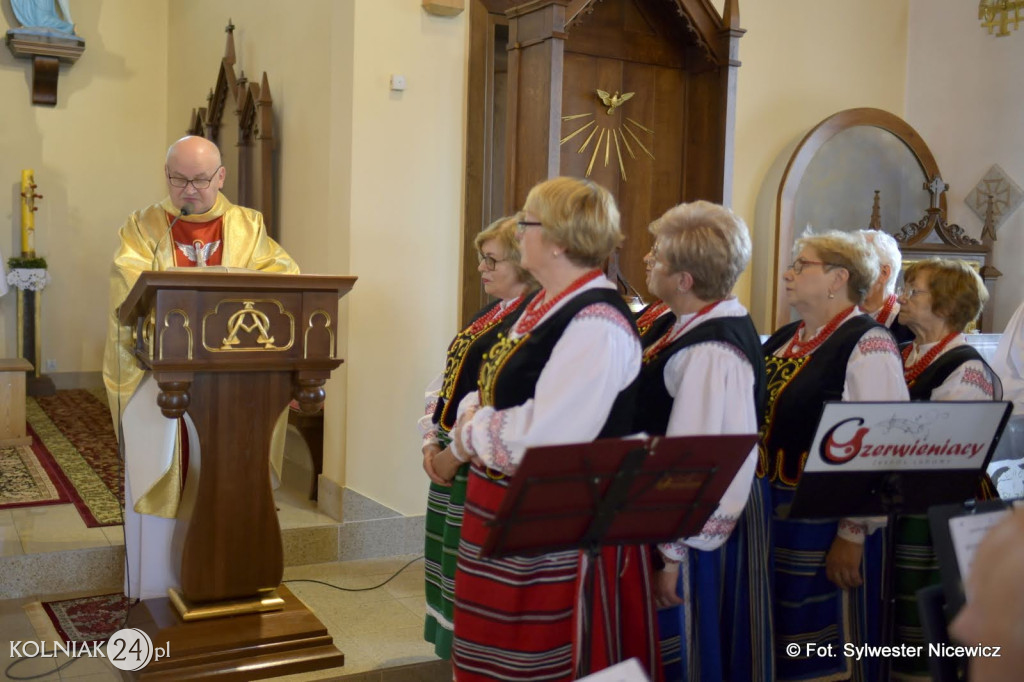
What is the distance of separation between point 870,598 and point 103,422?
564cm

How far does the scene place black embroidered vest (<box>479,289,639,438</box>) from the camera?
2170 millimetres

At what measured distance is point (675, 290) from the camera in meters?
2.46

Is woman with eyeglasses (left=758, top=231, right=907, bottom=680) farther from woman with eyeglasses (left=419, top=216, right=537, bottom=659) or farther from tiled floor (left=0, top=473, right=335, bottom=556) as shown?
tiled floor (left=0, top=473, right=335, bottom=556)

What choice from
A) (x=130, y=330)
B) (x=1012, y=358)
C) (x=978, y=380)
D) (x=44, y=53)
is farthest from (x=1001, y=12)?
(x=44, y=53)

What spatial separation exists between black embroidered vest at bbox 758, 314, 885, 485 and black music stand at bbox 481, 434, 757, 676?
77 centimetres

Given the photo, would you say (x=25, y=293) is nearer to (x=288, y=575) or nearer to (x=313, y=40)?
(x=313, y=40)

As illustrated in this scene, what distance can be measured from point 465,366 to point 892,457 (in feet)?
4.10

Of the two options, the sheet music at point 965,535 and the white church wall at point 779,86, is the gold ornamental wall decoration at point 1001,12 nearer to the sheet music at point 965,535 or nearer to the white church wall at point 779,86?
the white church wall at point 779,86

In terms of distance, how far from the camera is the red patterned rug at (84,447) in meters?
4.66

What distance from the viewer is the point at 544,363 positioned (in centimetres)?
220

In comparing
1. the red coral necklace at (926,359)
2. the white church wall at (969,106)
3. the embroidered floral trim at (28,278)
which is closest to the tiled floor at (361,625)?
the red coral necklace at (926,359)

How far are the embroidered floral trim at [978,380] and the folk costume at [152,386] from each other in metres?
2.32

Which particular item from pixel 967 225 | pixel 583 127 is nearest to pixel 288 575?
pixel 583 127

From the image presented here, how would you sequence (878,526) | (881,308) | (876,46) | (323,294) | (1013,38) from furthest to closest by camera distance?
(876,46) < (1013,38) < (881,308) < (323,294) < (878,526)
